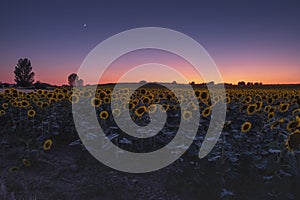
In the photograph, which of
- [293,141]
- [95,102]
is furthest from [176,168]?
[95,102]

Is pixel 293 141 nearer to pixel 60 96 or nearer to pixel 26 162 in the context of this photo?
pixel 26 162

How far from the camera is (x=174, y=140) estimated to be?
521cm

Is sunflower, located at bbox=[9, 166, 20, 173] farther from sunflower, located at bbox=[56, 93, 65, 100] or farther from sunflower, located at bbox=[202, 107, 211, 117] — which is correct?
sunflower, located at bbox=[202, 107, 211, 117]

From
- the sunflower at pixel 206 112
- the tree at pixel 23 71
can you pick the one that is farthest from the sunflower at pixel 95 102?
the tree at pixel 23 71

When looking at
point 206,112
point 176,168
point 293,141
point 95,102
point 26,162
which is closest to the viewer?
point 293,141

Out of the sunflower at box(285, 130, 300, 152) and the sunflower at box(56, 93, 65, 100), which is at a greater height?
the sunflower at box(56, 93, 65, 100)

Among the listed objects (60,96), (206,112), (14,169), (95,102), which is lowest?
(14,169)

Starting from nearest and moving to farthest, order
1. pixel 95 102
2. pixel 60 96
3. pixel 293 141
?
pixel 293 141, pixel 95 102, pixel 60 96

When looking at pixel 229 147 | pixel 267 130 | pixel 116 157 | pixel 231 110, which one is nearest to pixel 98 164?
pixel 116 157

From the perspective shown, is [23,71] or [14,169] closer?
[14,169]

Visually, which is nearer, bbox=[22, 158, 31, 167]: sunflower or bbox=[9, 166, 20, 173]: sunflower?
bbox=[9, 166, 20, 173]: sunflower

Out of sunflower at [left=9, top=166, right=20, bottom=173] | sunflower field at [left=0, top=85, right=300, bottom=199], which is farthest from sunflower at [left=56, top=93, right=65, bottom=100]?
sunflower at [left=9, top=166, right=20, bottom=173]

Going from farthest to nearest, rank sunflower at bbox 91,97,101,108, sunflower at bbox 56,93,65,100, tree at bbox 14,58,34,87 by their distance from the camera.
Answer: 1. tree at bbox 14,58,34,87
2. sunflower at bbox 56,93,65,100
3. sunflower at bbox 91,97,101,108

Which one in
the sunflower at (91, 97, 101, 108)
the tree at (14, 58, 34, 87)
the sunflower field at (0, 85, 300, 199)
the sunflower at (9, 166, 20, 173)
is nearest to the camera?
the sunflower field at (0, 85, 300, 199)
